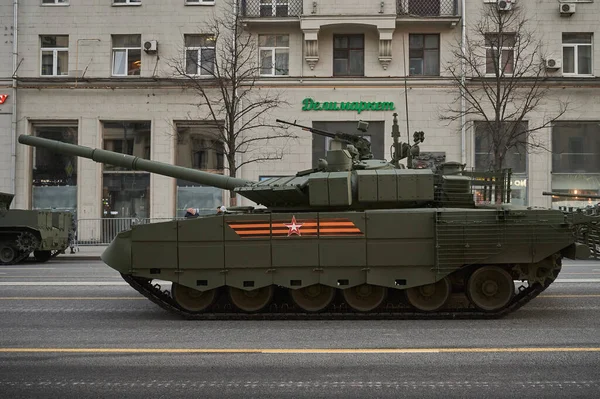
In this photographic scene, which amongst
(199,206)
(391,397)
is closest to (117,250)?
(391,397)

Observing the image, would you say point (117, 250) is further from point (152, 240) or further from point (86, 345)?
point (86, 345)

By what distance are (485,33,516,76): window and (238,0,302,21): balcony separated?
759 centimetres

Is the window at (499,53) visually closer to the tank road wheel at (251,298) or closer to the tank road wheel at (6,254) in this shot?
the tank road wheel at (251,298)

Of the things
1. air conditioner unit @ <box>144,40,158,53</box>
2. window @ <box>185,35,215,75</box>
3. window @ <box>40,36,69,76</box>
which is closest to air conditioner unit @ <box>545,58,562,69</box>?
window @ <box>185,35,215,75</box>

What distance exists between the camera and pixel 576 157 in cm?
2730

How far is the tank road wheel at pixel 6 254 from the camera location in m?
21.9

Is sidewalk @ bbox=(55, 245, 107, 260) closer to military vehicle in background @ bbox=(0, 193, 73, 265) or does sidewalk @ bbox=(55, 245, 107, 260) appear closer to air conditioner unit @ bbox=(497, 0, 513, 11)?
military vehicle in background @ bbox=(0, 193, 73, 265)

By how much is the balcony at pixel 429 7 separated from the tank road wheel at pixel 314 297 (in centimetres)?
1878

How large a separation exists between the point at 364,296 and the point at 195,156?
18247 mm

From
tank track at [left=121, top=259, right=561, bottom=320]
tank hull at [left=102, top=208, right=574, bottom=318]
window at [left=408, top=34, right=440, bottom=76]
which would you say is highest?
window at [left=408, top=34, right=440, bottom=76]

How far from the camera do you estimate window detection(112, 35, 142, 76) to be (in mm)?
27734

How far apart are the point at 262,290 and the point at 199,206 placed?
690 inches

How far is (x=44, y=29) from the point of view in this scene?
27875 mm

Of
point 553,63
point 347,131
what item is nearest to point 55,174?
point 347,131
